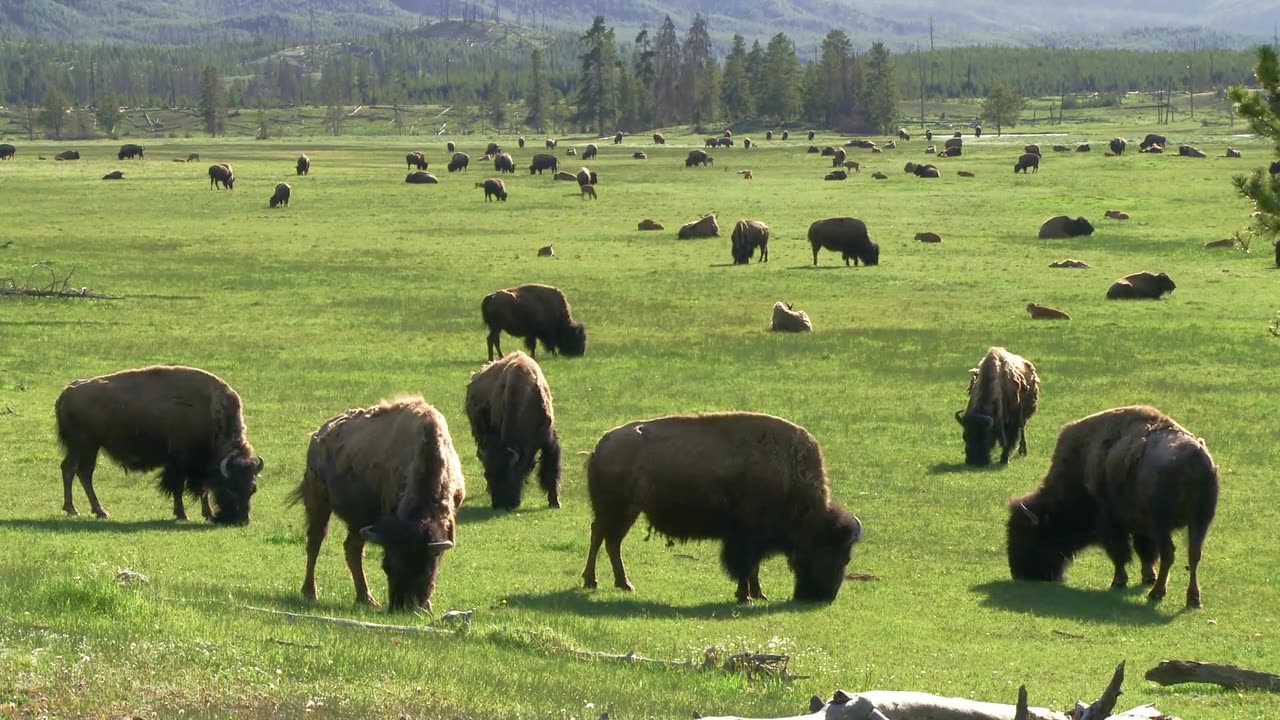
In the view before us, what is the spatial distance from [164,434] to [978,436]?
408 inches

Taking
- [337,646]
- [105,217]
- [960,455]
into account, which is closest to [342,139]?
[105,217]

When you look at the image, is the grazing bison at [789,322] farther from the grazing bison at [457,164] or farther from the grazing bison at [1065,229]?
the grazing bison at [457,164]

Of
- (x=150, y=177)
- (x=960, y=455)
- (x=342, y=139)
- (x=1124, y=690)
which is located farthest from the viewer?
(x=342, y=139)

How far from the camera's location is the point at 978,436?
843 inches

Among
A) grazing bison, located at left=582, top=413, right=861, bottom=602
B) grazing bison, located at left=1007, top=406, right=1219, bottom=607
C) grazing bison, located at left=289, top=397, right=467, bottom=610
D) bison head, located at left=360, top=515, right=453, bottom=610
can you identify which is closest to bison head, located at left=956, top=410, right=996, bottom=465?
grazing bison, located at left=1007, top=406, right=1219, bottom=607

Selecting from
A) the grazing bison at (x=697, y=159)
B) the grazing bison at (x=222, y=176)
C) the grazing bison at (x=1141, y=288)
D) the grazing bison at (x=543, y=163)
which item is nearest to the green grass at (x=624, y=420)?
the grazing bison at (x=1141, y=288)

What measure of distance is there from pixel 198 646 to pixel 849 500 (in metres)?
10.5

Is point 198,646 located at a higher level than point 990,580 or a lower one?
higher

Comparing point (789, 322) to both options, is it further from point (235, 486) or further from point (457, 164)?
point (457, 164)

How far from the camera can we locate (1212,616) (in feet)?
46.2

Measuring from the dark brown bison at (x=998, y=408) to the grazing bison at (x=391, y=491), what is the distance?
9924 mm

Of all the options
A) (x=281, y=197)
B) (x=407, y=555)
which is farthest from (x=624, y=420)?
(x=281, y=197)

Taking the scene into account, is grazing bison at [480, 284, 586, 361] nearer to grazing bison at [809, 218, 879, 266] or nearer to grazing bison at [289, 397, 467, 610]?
grazing bison at [289, 397, 467, 610]

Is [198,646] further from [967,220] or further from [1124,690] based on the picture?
[967,220]
